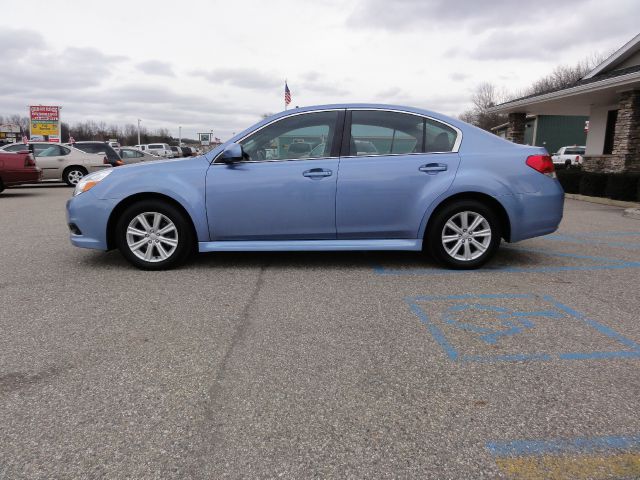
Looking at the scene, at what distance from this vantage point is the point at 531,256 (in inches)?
240

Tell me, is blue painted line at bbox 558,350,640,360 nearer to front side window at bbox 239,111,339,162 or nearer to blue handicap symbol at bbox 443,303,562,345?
blue handicap symbol at bbox 443,303,562,345

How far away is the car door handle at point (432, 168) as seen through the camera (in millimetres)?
5160

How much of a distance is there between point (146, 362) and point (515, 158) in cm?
414

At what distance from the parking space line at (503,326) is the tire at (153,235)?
2460 mm

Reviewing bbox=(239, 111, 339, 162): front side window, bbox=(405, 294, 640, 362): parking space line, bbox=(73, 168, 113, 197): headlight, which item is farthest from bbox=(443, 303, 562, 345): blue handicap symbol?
bbox=(73, 168, 113, 197): headlight

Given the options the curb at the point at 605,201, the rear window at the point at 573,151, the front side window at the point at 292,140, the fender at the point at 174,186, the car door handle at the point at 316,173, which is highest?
the rear window at the point at 573,151

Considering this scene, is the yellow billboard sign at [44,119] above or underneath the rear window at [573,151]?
above

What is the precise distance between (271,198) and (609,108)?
17884mm

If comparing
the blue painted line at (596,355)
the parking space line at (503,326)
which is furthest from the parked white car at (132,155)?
the blue painted line at (596,355)

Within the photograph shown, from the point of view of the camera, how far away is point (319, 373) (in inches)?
115

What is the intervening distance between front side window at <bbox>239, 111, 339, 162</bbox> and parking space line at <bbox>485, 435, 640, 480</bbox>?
3.63m

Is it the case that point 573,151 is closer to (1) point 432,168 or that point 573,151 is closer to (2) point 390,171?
(1) point 432,168

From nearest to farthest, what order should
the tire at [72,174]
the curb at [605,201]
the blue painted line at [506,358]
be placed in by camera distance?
the blue painted line at [506,358], the curb at [605,201], the tire at [72,174]

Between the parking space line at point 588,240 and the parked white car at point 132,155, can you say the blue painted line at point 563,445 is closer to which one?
the parking space line at point 588,240
